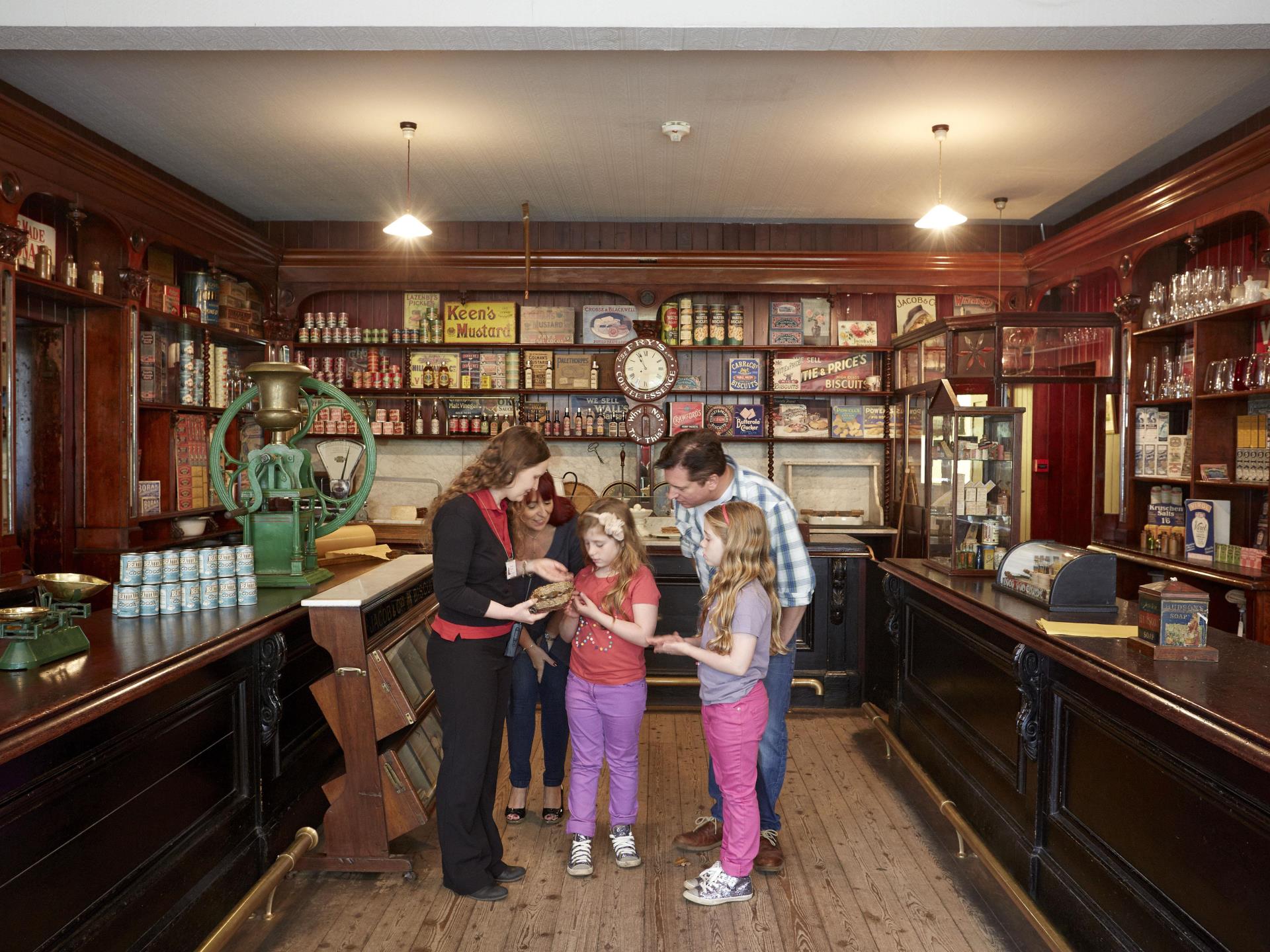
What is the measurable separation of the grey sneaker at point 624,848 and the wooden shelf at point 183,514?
3.77 meters

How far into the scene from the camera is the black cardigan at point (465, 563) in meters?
2.73

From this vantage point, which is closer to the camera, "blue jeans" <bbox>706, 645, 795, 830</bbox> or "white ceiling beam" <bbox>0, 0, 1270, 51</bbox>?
"white ceiling beam" <bbox>0, 0, 1270, 51</bbox>

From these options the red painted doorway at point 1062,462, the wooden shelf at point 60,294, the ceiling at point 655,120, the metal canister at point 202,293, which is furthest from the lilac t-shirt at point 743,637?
the red painted doorway at point 1062,462

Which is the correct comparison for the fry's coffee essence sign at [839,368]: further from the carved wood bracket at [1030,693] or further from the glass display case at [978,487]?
the carved wood bracket at [1030,693]

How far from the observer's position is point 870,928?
2.87 meters

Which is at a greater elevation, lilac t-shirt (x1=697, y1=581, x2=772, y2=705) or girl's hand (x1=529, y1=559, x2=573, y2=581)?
girl's hand (x1=529, y1=559, x2=573, y2=581)

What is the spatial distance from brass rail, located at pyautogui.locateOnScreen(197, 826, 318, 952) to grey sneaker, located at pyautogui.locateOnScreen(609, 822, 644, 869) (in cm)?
109

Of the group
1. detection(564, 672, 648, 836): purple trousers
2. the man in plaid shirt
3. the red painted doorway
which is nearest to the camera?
the man in plaid shirt

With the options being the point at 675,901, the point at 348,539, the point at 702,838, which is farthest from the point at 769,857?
the point at 348,539

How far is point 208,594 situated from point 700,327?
4928 millimetres

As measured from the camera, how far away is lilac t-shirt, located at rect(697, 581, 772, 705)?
2.78 metres

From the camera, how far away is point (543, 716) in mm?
3688

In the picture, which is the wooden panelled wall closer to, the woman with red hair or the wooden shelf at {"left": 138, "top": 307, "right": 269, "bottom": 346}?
the wooden shelf at {"left": 138, "top": 307, "right": 269, "bottom": 346}

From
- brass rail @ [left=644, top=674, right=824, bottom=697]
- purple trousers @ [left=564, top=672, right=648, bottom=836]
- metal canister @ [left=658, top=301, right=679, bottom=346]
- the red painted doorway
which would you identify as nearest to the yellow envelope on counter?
purple trousers @ [left=564, top=672, right=648, bottom=836]
